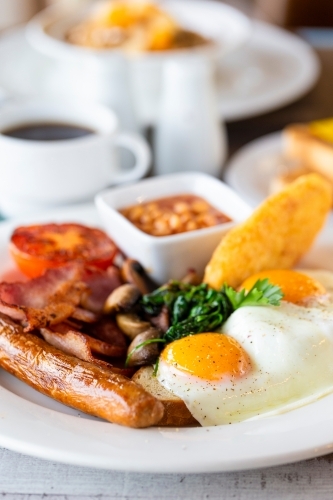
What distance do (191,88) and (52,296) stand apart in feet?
5.91

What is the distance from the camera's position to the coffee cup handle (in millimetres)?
3498

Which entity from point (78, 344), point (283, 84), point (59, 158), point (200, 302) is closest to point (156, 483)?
point (78, 344)

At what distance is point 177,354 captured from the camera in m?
2.13

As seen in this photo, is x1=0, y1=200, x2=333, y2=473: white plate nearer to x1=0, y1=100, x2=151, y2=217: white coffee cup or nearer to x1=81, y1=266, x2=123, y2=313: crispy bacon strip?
x1=81, y1=266, x2=123, y2=313: crispy bacon strip

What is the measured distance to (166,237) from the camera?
9.03ft

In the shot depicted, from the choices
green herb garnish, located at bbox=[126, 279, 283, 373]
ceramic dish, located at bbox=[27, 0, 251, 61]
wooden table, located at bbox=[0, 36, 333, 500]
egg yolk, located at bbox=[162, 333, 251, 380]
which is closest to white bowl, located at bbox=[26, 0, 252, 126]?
ceramic dish, located at bbox=[27, 0, 251, 61]

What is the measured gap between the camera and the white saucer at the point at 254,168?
3560 millimetres

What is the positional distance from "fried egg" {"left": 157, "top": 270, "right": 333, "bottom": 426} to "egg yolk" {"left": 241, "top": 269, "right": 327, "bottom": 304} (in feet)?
0.46

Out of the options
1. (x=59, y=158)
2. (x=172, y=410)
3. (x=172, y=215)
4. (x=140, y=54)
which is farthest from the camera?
(x=140, y=54)

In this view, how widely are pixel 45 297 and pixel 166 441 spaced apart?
0.85m

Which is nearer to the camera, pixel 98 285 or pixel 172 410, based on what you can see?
pixel 172 410

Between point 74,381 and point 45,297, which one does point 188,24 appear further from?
point 74,381

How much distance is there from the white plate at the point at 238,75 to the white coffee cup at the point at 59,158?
53 centimetres

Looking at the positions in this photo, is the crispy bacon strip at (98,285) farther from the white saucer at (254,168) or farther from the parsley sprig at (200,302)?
the white saucer at (254,168)
